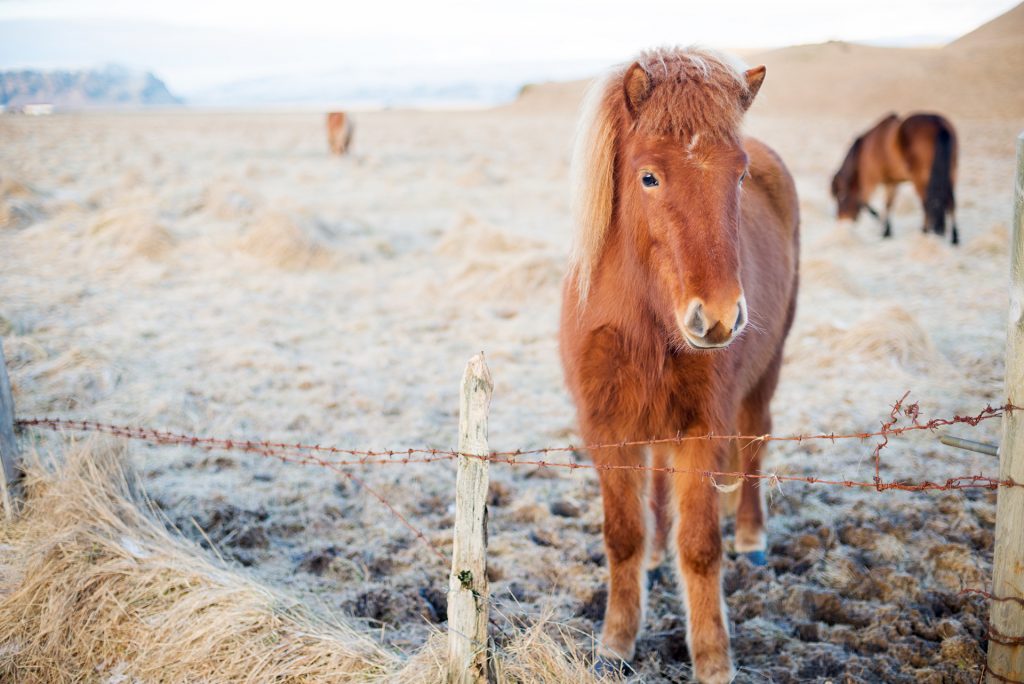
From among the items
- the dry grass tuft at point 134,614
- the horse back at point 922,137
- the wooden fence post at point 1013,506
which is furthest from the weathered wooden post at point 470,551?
the horse back at point 922,137

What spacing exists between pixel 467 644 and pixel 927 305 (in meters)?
6.67

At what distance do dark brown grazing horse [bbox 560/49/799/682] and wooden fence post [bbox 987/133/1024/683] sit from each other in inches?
26.0

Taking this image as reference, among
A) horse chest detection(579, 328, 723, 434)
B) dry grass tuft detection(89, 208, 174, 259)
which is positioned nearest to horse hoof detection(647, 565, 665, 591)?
horse chest detection(579, 328, 723, 434)

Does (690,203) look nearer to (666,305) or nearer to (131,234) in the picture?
(666,305)

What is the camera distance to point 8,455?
294 centimetres

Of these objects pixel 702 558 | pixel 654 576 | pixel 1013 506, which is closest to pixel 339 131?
pixel 654 576

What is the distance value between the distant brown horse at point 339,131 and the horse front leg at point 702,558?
1877cm

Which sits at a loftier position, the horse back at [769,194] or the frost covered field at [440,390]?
the horse back at [769,194]

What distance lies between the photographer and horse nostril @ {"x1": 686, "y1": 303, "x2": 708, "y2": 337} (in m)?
1.83

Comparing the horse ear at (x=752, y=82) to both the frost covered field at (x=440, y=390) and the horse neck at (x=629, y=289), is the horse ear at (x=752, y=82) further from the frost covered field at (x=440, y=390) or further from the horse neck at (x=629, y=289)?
the frost covered field at (x=440, y=390)

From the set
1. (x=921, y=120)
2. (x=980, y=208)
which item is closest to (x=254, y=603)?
(x=921, y=120)

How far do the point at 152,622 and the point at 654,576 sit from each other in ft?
6.89

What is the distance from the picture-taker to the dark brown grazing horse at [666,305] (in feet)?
6.40

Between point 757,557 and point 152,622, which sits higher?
point 152,622
